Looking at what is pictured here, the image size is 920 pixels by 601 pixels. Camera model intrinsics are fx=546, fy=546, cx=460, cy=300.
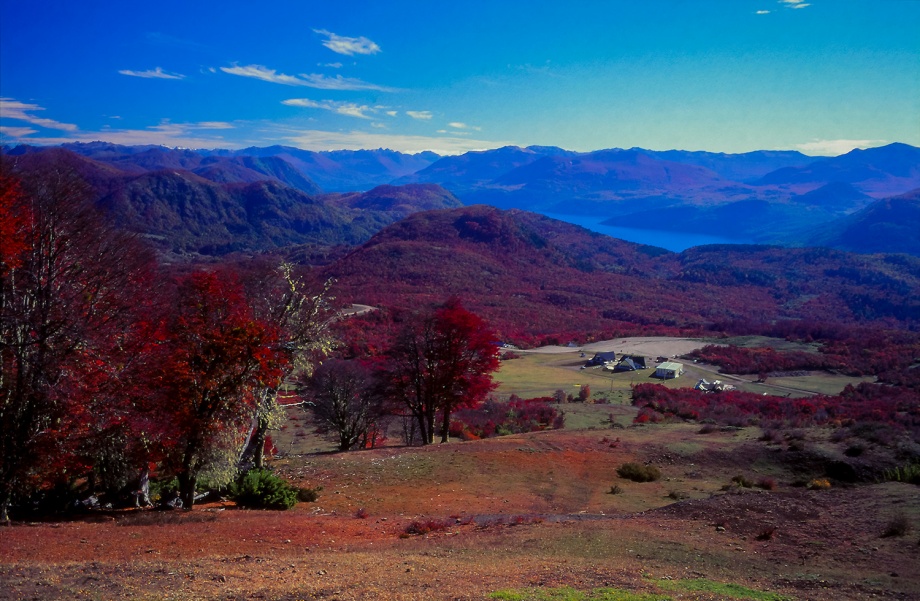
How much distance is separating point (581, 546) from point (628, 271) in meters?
145

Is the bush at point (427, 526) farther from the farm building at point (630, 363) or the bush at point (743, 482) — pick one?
the farm building at point (630, 363)

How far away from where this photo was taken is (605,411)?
113ft

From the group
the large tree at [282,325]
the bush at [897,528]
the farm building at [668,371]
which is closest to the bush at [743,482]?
the bush at [897,528]

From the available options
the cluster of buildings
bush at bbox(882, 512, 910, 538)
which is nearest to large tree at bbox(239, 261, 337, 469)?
bush at bbox(882, 512, 910, 538)

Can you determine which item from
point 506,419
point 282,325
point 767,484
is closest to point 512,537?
point 767,484

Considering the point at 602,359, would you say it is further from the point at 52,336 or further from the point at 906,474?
the point at 52,336

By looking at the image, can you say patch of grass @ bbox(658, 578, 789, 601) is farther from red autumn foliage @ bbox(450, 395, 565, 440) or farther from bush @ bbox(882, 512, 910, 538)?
red autumn foliage @ bbox(450, 395, 565, 440)

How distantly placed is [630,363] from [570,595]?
1947 inches

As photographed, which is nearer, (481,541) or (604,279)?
(481,541)

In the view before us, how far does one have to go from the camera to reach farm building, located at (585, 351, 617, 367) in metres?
56.8

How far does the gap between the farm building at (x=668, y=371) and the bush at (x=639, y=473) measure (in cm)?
3329

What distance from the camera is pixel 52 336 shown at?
11.9 meters

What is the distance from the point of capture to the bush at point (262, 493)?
51.5 feet

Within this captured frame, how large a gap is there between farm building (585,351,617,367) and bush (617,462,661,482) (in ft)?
125
